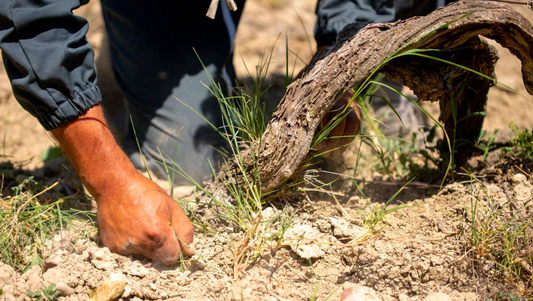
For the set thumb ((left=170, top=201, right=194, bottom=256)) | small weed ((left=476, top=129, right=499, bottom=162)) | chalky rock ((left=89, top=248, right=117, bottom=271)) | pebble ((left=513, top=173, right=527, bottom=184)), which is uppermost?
small weed ((left=476, top=129, right=499, bottom=162))

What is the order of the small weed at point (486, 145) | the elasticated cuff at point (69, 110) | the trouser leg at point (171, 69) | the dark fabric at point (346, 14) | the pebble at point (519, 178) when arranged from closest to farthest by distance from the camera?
the elasticated cuff at point (69, 110) < the pebble at point (519, 178) < the small weed at point (486, 145) < the dark fabric at point (346, 14) < the trouser leg at point (171, 69)

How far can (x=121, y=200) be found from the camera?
1598 millimetres

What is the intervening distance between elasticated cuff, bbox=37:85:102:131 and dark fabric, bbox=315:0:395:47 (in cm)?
119

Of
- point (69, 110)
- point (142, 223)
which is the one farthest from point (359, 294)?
point (69, 110)

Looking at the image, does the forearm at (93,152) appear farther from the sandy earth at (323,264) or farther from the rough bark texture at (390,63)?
the rough bark texture at (390,63)

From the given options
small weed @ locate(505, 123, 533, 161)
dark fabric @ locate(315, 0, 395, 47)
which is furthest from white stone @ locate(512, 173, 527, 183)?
dark fabric @ locate(315, 0, 395, 47)

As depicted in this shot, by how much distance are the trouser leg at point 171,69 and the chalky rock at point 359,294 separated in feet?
4.18

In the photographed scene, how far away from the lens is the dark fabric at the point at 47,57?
4.92ft

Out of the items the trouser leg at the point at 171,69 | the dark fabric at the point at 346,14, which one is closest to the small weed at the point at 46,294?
the trouser leg at the point at 171,69

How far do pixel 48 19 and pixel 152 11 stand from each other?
1.05 meters

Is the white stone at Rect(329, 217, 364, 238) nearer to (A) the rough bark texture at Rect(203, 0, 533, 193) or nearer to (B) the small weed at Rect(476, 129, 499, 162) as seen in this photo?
(A) the rough bark texture at Rect(203, 0, 533, 193)

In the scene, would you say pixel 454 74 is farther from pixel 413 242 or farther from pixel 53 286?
pixel 53 286

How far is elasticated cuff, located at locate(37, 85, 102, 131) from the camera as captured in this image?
1.55 m

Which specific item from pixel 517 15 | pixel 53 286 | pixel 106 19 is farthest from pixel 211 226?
pixel 106 19
